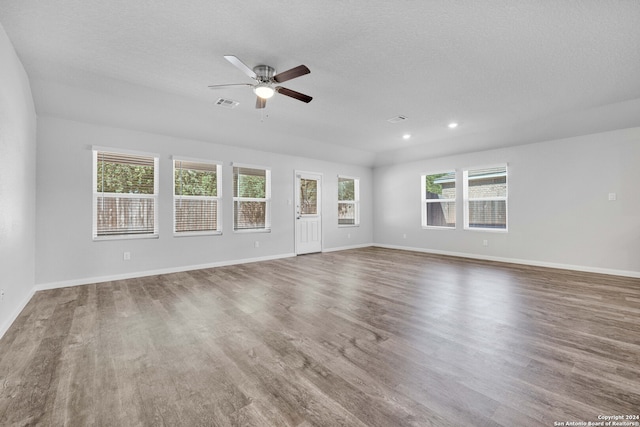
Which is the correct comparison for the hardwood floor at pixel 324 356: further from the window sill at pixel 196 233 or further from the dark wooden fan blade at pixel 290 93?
the dark wooden fan blade at pixel 290 93

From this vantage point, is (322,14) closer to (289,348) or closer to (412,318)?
(289,348)

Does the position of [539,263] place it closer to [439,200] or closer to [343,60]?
[439,200]

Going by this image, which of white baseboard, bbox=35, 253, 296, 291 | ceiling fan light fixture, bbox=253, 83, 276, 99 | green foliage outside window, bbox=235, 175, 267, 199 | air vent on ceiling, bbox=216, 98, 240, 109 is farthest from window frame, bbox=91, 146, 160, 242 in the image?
ceiling fan light fixture, bbox=253, 83, 276, 99

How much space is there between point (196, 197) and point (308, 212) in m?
2.84

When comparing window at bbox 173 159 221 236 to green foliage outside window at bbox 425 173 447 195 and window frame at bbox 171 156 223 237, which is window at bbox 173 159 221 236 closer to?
window frame at bbox 171 156 223 237

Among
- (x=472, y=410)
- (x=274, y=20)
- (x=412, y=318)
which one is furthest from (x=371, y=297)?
(x=274, y=20)

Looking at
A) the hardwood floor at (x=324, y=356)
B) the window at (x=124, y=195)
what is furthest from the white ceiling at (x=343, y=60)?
the hardwood floor at (x=324, y=356)

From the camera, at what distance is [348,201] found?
8.12m

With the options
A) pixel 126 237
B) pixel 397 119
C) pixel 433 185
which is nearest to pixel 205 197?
pixel 126 237

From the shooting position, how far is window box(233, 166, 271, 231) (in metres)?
5.86

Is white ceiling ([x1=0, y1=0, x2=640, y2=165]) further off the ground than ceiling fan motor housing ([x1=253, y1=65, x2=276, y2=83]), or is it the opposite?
white ceiling ([x1=0, y1=0, x2=640, y2=165])

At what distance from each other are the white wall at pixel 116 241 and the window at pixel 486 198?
428 cm

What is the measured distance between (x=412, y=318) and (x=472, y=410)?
51.5 inches

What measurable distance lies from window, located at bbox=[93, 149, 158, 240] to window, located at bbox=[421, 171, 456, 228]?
20.7ft
